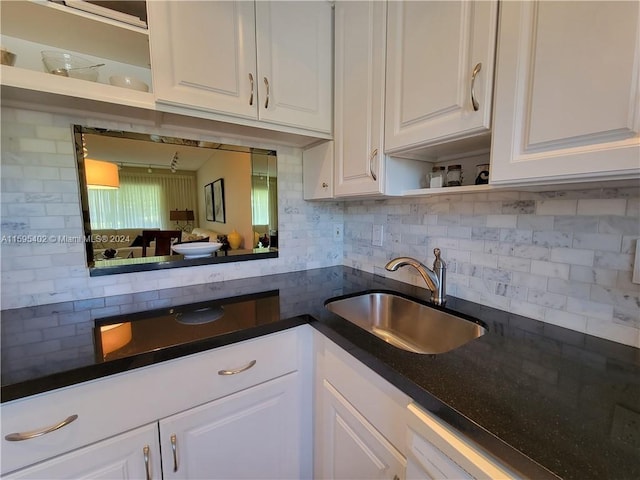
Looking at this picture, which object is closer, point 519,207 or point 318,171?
point 519,207

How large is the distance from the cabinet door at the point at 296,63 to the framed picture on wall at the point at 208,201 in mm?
486

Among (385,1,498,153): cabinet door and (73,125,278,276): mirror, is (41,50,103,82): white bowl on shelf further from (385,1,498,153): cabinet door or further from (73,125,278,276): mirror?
(385,1,498,153): cabinet door

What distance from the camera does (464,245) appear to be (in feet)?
3.89

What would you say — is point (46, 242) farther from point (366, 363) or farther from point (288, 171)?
point (366, 363)

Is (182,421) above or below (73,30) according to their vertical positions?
below

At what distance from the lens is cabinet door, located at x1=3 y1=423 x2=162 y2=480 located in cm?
71

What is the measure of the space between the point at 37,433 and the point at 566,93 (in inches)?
57.3

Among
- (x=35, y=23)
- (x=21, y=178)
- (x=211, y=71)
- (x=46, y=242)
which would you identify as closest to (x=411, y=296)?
(x=211, y=71)

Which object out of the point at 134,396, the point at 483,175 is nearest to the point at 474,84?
the point at 483,175

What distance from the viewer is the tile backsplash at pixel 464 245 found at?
32.1 inches

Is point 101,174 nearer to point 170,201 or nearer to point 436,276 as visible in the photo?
point 170,201

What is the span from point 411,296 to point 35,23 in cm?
174

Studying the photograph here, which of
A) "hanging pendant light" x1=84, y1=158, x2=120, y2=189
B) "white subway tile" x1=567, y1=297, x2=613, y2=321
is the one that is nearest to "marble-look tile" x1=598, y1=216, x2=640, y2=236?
"white subway tile" x1=567, y1=297, x2=613, y2=321

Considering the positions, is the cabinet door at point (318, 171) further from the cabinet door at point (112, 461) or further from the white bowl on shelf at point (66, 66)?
the cabinet door at point (112, 461)
